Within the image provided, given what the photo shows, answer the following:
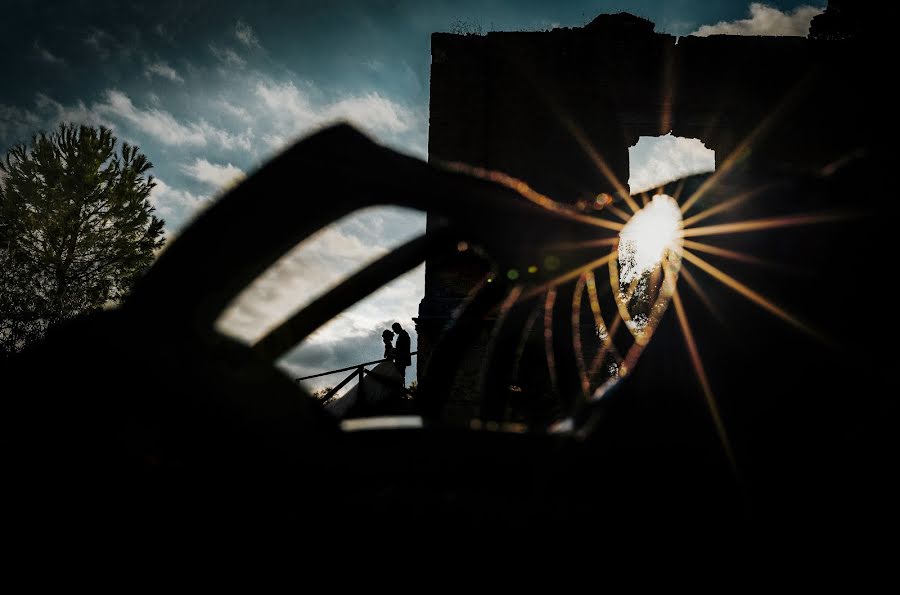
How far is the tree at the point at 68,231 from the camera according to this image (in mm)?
15930

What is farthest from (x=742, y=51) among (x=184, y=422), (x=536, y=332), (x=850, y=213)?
(x=184, y=422)

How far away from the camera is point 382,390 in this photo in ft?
23.3

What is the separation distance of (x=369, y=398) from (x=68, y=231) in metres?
17.8

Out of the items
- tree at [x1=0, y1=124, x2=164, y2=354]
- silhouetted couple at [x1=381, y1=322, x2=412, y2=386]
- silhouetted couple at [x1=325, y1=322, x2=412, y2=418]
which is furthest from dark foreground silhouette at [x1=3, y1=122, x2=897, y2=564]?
tree at [x1=0, y1=124, x2=164, y2=354]

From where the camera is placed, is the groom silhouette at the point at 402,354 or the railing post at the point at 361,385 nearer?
the railing post at the point at 361,385

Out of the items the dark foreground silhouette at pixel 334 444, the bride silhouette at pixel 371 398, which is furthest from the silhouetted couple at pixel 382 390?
the dark foreground silhouette at pixel 334 444

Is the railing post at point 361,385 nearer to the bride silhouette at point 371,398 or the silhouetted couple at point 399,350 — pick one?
the bride silhouette at point 371,398

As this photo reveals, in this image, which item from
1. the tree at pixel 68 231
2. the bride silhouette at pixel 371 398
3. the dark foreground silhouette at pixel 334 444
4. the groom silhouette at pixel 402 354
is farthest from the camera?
the tree at pixel 68 231

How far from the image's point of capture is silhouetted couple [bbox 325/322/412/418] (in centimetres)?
594

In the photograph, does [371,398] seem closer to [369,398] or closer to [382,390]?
[369,398]

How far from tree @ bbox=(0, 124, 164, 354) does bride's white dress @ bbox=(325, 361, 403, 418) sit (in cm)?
1330

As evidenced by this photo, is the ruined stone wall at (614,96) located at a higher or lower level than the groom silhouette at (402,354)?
higher

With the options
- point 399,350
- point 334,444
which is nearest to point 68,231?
point 399,350

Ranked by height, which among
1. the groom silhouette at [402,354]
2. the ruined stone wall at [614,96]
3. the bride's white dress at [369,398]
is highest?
the ruined stone wall at [614,96]
